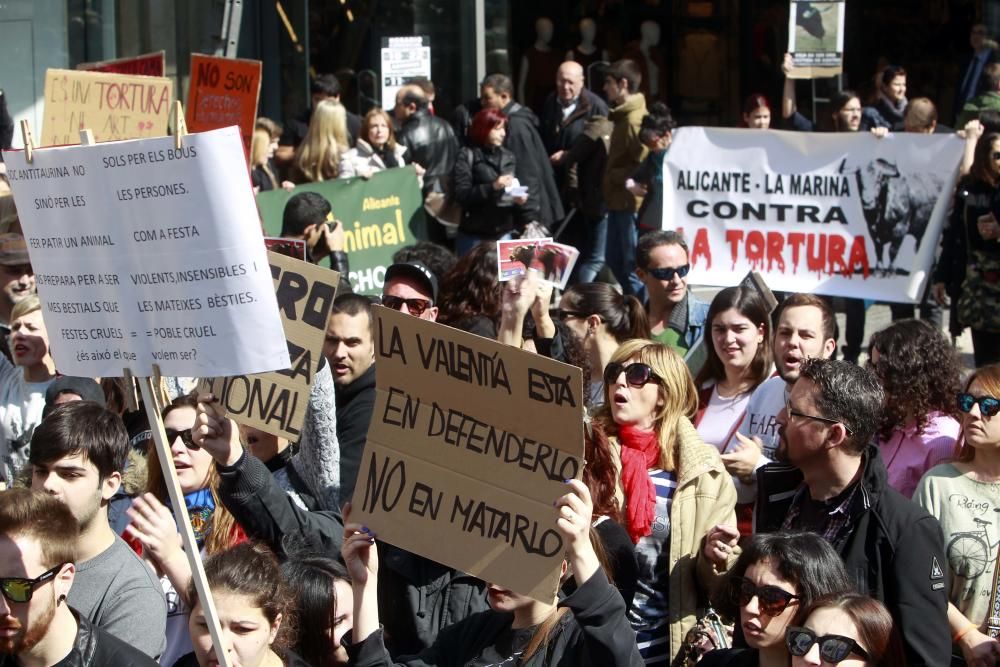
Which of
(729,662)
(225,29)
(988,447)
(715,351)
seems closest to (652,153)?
(225,29)

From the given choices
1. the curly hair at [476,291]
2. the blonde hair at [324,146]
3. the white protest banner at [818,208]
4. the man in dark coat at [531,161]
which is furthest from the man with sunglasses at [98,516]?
the man in dark coat at [531,161]

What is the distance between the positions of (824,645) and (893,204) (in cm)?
519

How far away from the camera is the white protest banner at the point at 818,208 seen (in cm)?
832

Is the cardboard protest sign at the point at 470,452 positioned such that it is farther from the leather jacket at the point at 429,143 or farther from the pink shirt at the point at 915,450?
the leather jacket at the point at 429,143

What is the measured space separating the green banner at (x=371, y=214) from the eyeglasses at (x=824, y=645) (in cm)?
610

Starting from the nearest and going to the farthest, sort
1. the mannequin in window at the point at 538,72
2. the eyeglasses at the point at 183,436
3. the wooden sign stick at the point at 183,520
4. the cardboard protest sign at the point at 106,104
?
the wooden sign stick at the point at 183,520 → the eyeglasses at the point at 183,436 → the cardboard protest sign at the point at 106,104 → the mannequin in window at the point at 538,72

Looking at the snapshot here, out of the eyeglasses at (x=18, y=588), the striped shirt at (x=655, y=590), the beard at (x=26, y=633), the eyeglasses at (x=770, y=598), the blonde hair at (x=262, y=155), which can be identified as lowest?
the striped shirt at (x=655, y=590)

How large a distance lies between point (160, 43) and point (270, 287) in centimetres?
1108

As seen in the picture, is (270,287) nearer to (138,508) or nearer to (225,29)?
(138,508)

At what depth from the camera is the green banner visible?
9.52 m

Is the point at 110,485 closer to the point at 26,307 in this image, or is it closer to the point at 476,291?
the point at 26,307

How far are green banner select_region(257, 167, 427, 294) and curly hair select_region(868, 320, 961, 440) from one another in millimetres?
4916

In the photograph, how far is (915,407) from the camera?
4.88 m

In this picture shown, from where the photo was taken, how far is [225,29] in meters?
9.38
